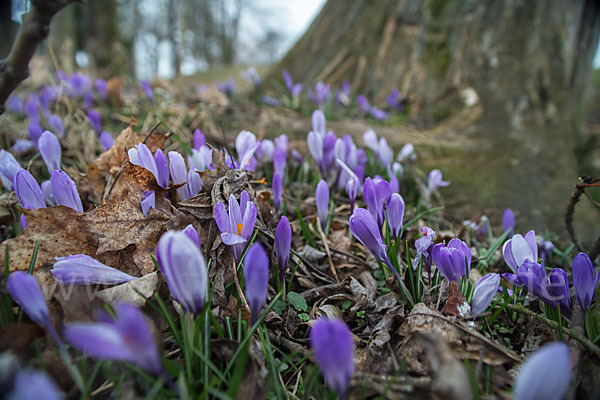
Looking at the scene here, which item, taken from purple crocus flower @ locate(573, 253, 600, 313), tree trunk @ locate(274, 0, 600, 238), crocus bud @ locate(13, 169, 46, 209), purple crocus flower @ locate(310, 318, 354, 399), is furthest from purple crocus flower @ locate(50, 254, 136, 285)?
tree trunk @ locate(274, 0, 600, 238)

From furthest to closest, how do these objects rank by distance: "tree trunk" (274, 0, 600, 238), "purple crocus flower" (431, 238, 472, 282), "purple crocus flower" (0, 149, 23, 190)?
"tree trunk" (274, 0, 600, 238)
"purple crocus flower" (0, 149, 23, 190)
"purple crocus flower" (431, 238, 472, 282)

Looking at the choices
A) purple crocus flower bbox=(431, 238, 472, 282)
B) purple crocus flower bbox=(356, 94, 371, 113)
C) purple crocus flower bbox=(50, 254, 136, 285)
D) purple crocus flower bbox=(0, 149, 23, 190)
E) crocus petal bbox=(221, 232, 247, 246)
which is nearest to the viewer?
purple crocus flower bbox=(50, 254, 136, 285)

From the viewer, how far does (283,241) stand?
4.07 ft

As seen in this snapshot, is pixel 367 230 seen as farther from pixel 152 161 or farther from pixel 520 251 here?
pixel 152 161

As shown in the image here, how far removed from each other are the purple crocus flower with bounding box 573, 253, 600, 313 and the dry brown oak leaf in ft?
4.34

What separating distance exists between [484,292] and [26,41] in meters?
1.75

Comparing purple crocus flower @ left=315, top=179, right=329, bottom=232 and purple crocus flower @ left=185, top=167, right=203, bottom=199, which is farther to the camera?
purple crocus flower @ left=315, top=179, right=329, bottom=232

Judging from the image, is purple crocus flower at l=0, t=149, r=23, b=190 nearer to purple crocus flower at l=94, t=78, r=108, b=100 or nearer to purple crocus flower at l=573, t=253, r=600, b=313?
purple crocus flower at l=573, t=253, r=600, b=313

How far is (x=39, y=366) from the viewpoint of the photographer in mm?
880

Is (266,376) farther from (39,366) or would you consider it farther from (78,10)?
(78,10)

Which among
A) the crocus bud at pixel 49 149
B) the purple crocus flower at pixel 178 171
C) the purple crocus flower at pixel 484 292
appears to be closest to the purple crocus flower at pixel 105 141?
the crocus bud at pixel 49 149

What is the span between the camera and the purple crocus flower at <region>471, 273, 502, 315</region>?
3.88 feet

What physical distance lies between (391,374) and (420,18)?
443cm

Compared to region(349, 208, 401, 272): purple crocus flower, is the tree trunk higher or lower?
higher
